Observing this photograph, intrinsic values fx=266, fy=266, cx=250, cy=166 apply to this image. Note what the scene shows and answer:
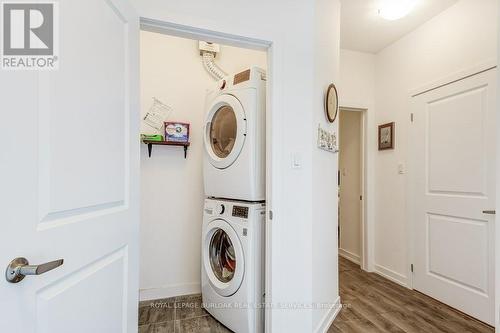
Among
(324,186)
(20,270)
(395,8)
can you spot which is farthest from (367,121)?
(20,270)

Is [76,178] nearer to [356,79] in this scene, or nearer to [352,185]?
[356,79]

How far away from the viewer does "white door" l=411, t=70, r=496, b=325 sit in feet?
6.72

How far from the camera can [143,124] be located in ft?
7.78

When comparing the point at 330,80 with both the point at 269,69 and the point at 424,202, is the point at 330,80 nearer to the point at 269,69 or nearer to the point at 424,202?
the point at 269,69

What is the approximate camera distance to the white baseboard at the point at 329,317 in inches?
73.1

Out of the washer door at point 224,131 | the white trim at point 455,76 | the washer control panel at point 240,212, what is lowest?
the washer control panel at point 240,212

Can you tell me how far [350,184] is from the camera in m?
3.65

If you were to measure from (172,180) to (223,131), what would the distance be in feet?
2.44

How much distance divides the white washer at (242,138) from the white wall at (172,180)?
0.52 meters

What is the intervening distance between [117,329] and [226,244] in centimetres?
104

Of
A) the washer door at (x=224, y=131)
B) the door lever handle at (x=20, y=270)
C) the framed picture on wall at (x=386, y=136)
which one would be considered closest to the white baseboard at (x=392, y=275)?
the framed picture on wall at (x=386, y=136)

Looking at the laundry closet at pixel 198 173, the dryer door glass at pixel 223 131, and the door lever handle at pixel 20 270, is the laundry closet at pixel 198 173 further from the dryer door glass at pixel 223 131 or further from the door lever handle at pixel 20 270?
the door lever handle at pixel 20 270

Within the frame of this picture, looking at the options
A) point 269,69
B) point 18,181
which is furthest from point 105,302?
point 269,69

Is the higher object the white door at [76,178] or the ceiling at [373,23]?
the ceiling at [373,23]
